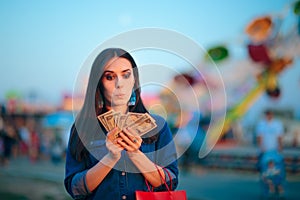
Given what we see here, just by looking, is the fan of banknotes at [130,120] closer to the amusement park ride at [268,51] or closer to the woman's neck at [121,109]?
the woman's neck at [121,109]

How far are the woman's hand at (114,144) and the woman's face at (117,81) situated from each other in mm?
214

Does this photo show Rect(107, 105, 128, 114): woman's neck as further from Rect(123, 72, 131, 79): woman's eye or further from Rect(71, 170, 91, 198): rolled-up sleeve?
Rect(71, 170, 91, 198): rolled-up sleeve

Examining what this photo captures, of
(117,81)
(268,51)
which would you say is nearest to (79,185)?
(117,81)

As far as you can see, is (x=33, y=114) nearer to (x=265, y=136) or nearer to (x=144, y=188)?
(x=265, y=136)

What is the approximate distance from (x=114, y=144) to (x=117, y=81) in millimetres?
300

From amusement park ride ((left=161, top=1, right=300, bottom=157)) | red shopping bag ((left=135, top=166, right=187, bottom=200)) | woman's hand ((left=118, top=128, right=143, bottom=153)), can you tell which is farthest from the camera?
amusement park ride ((left=161, top=1, right=300, bottom=157))

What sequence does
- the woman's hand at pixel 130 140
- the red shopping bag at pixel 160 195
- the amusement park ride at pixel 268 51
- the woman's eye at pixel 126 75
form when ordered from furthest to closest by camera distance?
the amusement park ride at pixel 268 51, the woman's eye at pixel 126 75, the red shopping bag at pixel 160 195, the woman's hand at pixel 130 140

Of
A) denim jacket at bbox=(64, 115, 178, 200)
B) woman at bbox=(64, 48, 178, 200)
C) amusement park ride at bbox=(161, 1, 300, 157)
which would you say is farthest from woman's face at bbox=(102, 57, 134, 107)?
amusement park ride at bbox=(161, 1, 300, 157)

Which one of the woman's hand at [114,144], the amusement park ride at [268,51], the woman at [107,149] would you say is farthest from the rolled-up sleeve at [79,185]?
the amusement park ride at [268,51]

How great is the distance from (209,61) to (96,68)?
0.51m

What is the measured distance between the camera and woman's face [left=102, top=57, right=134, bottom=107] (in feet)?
6.47

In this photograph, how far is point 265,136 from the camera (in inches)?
319

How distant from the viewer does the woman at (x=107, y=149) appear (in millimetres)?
1913

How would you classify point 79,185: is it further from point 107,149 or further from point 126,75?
point 126,75
